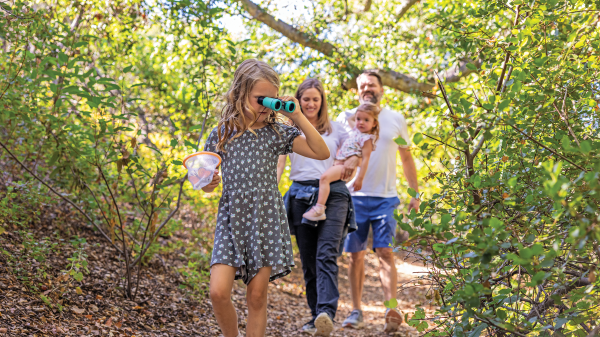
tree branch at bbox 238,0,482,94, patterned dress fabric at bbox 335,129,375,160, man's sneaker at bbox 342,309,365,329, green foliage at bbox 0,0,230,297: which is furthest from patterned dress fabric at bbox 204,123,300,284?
tree branch at bbox 238,0,482,94

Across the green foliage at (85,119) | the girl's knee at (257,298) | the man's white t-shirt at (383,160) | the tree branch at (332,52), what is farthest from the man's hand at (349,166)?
the tree branch at (332,52)

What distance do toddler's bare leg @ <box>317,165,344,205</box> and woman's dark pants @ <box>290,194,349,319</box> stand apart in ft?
0.37

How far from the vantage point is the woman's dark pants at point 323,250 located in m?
4.01

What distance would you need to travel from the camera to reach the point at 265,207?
2.95 metres

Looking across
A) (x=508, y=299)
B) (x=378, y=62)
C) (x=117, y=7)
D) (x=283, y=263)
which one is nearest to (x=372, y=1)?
(x=378, y=62)

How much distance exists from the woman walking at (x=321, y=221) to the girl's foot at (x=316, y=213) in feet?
0.27

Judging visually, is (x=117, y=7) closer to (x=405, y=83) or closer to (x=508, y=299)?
(x=405, y=83)

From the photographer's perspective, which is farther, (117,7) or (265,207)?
(117,7)

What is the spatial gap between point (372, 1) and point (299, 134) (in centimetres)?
636

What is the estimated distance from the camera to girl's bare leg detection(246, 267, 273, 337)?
113 inches

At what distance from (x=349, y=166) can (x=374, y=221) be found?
0.77 m

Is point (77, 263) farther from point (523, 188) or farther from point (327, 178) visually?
point (523, 188)

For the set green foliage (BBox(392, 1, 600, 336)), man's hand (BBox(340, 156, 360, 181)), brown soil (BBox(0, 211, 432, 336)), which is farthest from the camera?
man's hand (BBox(340, 156, 360, 181))

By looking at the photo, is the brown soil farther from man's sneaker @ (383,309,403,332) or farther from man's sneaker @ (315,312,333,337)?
man's sneaker @ (315,312,333,337)
